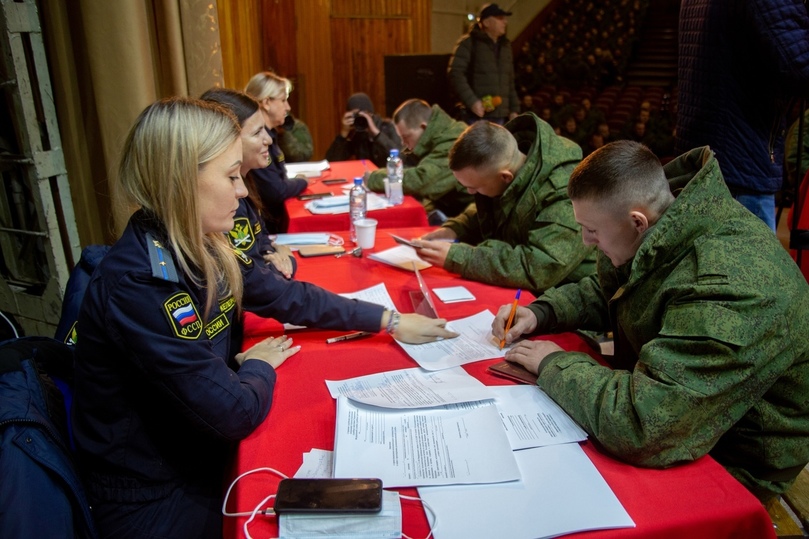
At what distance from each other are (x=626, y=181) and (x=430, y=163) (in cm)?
247

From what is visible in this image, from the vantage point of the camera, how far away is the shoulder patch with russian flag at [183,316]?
1.17m

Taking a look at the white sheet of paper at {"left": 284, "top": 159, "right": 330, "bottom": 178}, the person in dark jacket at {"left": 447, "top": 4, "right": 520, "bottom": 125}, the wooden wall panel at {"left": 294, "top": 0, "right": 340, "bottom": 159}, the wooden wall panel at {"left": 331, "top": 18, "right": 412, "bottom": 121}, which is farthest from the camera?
the wooden wall panel at {"left": 331, "top": 18, "right": 412, "bottom": 121}

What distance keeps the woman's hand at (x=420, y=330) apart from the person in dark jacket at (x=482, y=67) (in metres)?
4.70

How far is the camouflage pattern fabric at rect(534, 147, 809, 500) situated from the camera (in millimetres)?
1069

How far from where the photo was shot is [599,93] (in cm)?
915

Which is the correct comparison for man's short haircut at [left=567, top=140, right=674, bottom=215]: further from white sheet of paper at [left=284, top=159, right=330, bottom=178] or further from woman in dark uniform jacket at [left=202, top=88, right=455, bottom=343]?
white sheet of paper at [left=284, top=159, right=330, bottom=178]

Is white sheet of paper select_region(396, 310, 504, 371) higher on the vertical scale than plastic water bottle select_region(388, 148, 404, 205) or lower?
lower

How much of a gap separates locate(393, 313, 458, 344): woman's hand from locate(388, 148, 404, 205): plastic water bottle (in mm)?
1769

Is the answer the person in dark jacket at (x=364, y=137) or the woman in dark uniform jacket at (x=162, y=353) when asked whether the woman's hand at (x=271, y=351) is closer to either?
the woman in dark uniform jacket at (x=162, y=353)

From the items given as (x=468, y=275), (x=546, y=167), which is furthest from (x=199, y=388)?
→ (x=546, y=167)

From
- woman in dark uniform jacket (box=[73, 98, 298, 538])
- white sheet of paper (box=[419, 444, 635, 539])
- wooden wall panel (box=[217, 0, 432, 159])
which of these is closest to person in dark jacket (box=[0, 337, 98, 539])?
woman in dark uniform jacket (box=[73, 98, 298, 538])

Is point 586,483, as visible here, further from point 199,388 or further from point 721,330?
point 199,388

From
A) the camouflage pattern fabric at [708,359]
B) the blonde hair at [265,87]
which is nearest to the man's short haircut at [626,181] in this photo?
the camouflage pattern fabric at [708,359]

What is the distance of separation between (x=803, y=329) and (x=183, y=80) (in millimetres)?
2405
